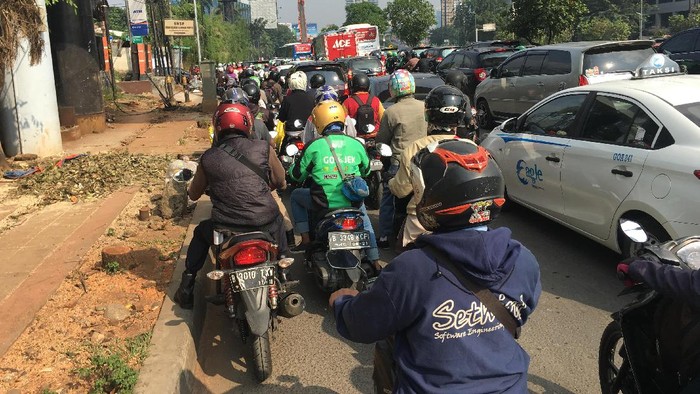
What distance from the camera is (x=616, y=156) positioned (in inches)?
204

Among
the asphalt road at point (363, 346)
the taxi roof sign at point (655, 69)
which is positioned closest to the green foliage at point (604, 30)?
the taxi roof sign at point (655, 69)

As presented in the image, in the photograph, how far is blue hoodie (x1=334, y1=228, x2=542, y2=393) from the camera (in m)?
2.04

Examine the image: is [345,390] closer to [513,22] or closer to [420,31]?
[513,22]

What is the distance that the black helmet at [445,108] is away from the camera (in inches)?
186

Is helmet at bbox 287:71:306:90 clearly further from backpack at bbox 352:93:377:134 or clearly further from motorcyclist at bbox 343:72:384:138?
backpack at bbox 352:93:377:134

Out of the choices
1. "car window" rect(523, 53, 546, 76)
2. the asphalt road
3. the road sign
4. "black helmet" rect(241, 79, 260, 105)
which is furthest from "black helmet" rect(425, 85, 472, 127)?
the road sign

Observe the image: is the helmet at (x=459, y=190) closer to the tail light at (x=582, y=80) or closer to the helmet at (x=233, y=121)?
the helmet at (x=233, y=121)

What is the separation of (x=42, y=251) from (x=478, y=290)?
5524 mm

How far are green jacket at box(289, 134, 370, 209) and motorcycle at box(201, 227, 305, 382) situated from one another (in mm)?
1068

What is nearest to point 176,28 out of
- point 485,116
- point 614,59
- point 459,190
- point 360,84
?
point 485,116

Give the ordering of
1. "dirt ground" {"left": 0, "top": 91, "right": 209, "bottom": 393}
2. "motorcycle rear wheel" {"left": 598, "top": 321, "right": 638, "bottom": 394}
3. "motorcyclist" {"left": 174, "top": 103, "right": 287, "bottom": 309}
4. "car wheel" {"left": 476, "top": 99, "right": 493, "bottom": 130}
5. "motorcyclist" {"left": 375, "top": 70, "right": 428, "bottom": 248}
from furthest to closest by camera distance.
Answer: "car wheel" {"left": 476, "top": 99, "right": 493, "bottom": 130} < "motorcyclist" {"left": 375, "top": 70, "right": 428, "bottom": 248} < "motorcyclist" {"left": 174, "top": 103, "right": 287, "bottom": 309} < "dirt ground" {"left": 0, "top": 91, "right": 209, "bottom": 393} < "motorcycle rear wheel" {"left": 598, "top": 321, "right": 638, "bottom": 394}

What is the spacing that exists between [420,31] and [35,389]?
63.7 m

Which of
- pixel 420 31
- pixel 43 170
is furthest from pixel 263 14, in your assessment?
pixel 43 170

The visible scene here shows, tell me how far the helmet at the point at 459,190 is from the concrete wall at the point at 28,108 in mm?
10253
